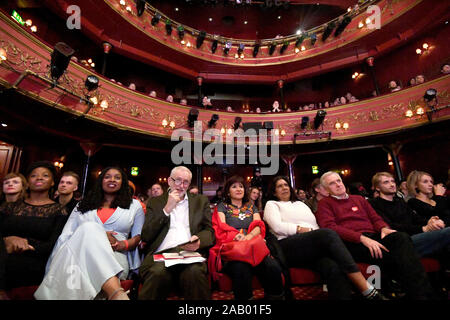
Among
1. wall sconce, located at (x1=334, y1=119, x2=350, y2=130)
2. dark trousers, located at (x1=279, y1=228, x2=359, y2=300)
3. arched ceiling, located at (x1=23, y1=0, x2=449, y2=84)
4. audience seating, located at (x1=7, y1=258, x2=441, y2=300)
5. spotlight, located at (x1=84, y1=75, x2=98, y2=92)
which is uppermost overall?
arched ceiling, located at (x1=23, y1=0, x2=449, y2=84)

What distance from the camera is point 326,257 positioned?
1467mm

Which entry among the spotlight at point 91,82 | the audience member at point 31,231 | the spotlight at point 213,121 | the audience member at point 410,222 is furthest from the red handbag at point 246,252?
the spotlight at point 213,121

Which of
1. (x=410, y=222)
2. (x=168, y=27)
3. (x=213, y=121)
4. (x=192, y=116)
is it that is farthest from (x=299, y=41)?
(x=410, y=222)

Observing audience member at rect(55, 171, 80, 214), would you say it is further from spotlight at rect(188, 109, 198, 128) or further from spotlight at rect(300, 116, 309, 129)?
spotlight at rect(300, 116, 309, 129)

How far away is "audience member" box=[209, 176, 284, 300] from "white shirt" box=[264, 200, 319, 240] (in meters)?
0.12

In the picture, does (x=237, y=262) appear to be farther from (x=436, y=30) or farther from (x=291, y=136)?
(x=436, y=30)

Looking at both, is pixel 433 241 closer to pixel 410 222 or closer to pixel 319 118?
pixel 410 222

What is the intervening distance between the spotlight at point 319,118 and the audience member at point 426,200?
456 centimetres

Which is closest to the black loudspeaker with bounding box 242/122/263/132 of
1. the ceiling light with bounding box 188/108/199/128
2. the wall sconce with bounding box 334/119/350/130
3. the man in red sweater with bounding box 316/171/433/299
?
the ceiling light with bounding box 188/108/199/128

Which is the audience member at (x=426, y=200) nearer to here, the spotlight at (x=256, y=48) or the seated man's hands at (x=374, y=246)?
the seated man's hands at (x=374, y=246)

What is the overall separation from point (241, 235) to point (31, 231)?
1530 mm

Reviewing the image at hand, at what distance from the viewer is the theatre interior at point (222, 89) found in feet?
14.8

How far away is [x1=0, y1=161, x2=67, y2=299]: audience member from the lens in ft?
4.33

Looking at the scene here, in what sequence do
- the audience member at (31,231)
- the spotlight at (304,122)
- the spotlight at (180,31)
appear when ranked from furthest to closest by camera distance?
the spotlight at (180,31) < the spotlight at (304,122) < the audience member at (31,231)
